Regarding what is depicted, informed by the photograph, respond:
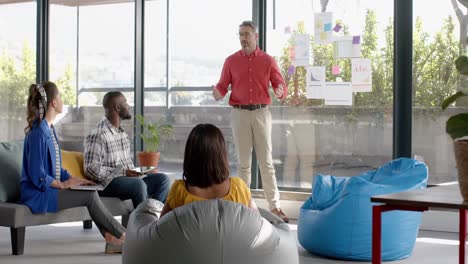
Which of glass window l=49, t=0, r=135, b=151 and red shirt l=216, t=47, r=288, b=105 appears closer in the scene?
red shirt l=216, t=47, r=288, b=105

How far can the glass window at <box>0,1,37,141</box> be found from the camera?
955 centimetres

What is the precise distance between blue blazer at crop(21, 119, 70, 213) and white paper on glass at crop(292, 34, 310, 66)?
9.12 ft

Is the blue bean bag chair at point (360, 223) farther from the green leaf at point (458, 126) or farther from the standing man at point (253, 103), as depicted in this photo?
the green leaf at point (458, 126)

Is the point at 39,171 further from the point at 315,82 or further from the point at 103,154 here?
the point at 315,82

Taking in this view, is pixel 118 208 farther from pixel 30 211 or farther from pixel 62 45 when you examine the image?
pixel 62 45

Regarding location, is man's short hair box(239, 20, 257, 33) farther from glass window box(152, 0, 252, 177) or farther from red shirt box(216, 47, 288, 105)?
glass window box(152, 0, 252, 177)

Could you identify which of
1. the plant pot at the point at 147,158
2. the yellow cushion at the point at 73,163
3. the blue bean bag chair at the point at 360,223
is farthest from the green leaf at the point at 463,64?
the plant pot at the point at 147,158

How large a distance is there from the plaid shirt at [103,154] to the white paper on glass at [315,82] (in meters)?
2.12

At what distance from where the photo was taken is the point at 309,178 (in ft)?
25.5

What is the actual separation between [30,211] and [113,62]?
3320 millimetres

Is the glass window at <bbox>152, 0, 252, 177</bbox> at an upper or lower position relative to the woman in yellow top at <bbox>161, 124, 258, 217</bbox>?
upper

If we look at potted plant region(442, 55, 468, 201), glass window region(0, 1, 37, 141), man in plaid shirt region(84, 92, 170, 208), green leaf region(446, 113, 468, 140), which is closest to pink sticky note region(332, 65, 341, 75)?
man in plaid shirt region(84, 92, 170, 208)

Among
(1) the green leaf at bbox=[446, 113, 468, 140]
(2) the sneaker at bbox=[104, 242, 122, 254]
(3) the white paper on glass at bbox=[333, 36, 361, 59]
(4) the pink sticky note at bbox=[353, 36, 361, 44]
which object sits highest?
(4) the pink sticky note at bbox=[353, 36, 361, 44]

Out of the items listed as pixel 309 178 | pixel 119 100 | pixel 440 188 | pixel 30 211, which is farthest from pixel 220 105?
pixel 440 188
